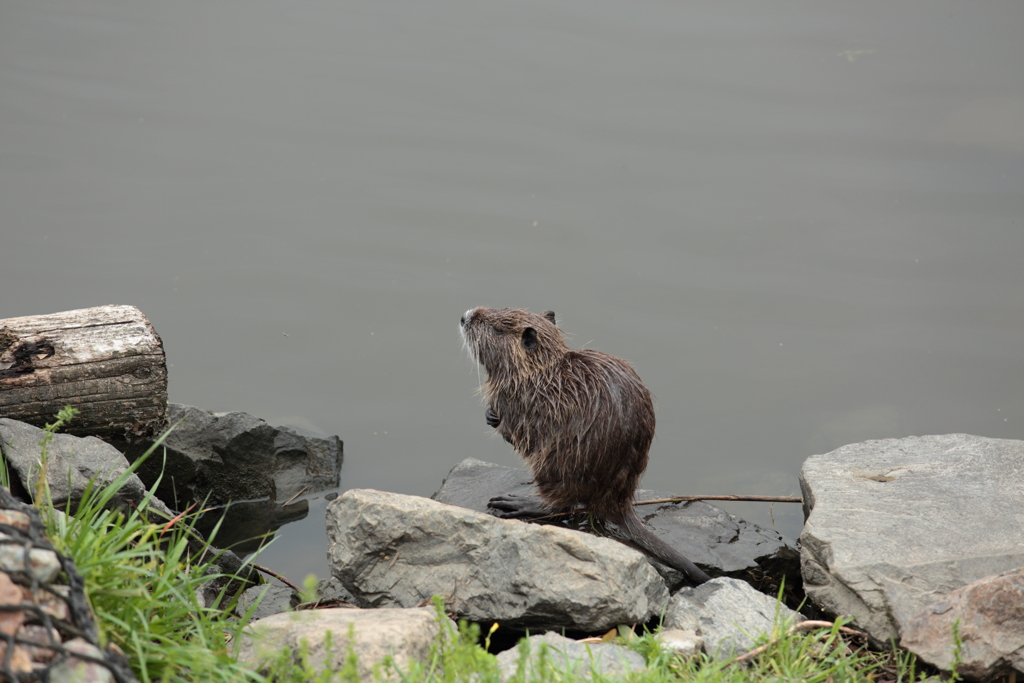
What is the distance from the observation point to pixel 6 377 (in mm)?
3303

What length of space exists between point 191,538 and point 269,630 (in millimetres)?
1163

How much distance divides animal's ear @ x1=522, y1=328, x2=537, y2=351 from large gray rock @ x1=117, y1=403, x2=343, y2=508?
4.82ft

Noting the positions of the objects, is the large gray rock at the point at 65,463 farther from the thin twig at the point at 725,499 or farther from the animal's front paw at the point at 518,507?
the thin twig at the point at 725,499

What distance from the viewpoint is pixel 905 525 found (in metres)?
3.00

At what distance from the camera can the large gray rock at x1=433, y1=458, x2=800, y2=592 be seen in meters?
3.38

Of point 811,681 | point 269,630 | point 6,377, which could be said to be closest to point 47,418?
point 6,377

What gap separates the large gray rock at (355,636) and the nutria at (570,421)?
0.98m

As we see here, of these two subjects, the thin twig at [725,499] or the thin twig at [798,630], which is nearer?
the thin twig at [798,630]

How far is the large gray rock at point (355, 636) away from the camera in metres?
2.17

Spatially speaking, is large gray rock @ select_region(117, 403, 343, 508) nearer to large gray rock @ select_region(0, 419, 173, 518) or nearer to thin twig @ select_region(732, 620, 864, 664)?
large gray rock @ select_region(0, 419, 173, 518)

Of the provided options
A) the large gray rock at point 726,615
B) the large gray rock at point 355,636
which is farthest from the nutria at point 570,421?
the large gray rock at point 355,636

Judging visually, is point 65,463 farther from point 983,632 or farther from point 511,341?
point 983,632

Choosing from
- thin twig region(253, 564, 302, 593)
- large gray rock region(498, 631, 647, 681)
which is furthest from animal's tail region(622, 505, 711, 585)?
thin twig region(253, 564, 302, 593)

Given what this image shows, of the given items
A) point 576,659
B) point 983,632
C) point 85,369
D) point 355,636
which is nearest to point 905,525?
point 983,632
